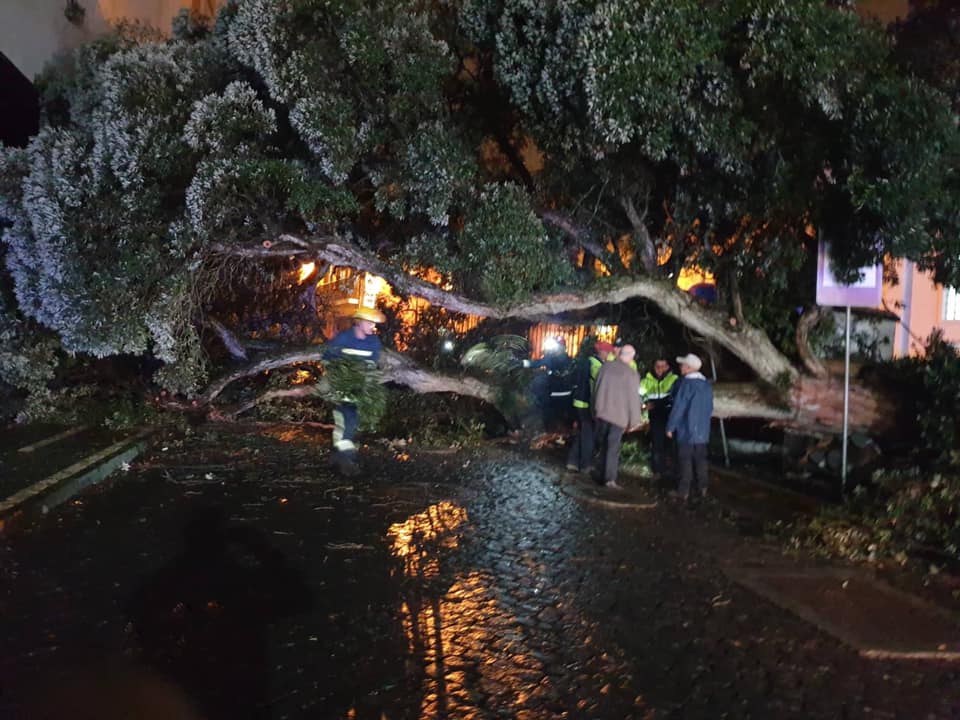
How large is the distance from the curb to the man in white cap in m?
6.04

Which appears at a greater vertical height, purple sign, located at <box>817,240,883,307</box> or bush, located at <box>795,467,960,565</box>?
purple sign, located at <box>817,240,883,307</box>

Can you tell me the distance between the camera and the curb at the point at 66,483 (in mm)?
6621

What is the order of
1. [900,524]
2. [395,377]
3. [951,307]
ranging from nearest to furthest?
[900,524] < [395,377] < [951,307]

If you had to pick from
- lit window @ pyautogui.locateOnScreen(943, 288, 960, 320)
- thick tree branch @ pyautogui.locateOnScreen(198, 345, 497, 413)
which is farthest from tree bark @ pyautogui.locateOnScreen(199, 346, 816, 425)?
lit window @ pyautogui.locateOnScreen(943, 288, 960, 320)

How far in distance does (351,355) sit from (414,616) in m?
4.20

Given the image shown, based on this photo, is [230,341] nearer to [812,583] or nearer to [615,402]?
[615,402]

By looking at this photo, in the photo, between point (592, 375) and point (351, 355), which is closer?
point (351, 355)

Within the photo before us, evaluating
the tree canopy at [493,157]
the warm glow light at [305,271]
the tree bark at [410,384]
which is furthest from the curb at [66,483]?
the warm glow light at [305,271]

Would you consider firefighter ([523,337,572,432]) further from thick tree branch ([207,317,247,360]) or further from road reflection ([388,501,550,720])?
road reflection ([388,501,550,720])

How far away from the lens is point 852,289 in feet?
24.3

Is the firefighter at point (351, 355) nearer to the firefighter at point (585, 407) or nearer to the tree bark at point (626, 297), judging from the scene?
the tree bark at point (626, 297)

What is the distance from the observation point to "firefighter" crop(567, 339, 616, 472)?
28.8ft

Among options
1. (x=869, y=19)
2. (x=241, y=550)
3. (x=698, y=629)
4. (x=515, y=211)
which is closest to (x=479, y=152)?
(x=515, y=211)

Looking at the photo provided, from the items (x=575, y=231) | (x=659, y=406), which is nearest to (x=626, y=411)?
(x=659, y=406)
